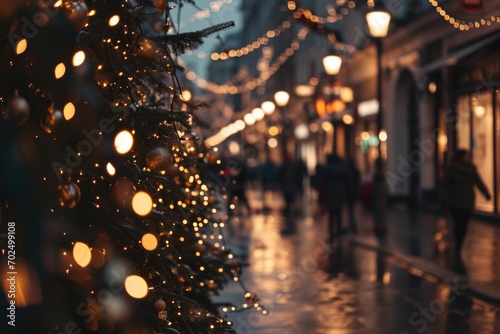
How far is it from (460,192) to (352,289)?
4.07 meters

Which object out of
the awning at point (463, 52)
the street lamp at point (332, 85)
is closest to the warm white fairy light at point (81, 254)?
the awning at point (463, 52)

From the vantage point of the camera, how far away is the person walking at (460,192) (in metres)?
16.2

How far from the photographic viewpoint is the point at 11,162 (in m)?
3.29

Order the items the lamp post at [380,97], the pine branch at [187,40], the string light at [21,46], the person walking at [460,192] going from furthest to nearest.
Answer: the lamp post at [380,97] → the person walking at [460,192] → the pine branch at [187,40] → the string light at [21,46]

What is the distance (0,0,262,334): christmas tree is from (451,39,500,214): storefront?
17.9 metres

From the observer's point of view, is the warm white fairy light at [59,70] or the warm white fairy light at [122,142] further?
the warm white fairy light at [122,142]

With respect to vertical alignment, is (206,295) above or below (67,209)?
below

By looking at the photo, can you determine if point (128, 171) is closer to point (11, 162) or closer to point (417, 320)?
point (11, 162)

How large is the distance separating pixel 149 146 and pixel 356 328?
17.6 ft

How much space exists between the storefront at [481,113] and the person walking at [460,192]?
19.7 feet

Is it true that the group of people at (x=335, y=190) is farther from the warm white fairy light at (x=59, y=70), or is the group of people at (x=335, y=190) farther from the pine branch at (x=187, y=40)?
the warm white fairy light at (x=59, y=70)

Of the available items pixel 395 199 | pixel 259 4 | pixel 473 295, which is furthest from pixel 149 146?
pixel 259 4

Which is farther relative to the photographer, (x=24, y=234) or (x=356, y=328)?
(x=356, y=328)

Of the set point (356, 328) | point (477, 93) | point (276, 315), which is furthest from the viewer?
point (477, 93)
